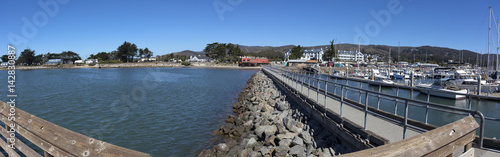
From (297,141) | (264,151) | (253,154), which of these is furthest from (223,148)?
(297,141)

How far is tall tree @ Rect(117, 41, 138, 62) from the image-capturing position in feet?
547

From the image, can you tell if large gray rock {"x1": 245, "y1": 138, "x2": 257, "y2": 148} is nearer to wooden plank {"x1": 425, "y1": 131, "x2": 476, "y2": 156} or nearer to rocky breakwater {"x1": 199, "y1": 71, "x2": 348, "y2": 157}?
rocky breakwater {"x1": 199, "y1": 71, "x2": 348, "y2": 157}

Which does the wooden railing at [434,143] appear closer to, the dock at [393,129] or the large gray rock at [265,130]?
the dock at [393,129]

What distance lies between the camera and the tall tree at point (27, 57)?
135m

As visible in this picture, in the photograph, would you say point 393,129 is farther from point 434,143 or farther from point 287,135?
point 434,143

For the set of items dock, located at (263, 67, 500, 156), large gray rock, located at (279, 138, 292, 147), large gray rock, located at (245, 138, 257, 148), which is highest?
dock, located at (263, 67, 500, 156)

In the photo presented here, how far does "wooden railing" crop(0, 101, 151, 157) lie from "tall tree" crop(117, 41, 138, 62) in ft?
590

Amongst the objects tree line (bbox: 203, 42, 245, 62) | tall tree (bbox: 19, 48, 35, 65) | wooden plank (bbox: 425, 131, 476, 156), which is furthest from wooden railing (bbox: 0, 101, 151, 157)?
tall tree (bbox: 19, 48, 35, 65)

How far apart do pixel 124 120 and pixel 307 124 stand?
10.4m

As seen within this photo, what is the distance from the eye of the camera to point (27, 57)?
136875mm

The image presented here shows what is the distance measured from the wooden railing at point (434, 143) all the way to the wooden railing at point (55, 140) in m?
1.67

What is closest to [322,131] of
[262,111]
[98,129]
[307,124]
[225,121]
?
[307,124]

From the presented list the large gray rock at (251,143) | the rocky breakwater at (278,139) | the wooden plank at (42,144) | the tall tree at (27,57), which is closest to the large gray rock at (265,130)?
the rocky breakwater at (278,139)

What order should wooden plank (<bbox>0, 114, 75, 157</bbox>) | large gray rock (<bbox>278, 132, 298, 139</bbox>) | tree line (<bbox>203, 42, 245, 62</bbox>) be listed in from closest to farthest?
wooden plank (<bbox>0, 114, 75, 157</bbox>) < large gray rock (<bbox>278, 132, 298, 139</bbox>) < tree line (<bbox>203, 42, 245, 62</bbox>)
